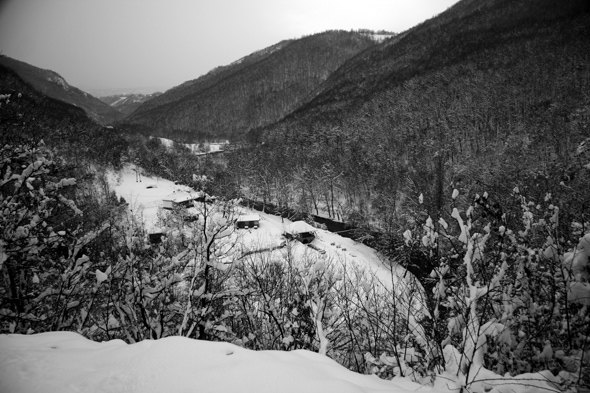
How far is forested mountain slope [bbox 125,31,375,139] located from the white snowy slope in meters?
140

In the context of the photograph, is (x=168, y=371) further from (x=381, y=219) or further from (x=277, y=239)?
(x=381, y=219)

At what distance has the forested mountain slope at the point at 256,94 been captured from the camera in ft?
477

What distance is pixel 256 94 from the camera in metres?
160

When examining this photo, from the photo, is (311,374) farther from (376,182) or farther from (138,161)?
(138,161)

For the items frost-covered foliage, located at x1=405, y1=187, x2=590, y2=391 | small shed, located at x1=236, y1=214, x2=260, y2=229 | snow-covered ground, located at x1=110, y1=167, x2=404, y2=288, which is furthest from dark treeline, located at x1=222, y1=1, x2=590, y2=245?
frost-covered foliage, located at x1=405, y1=187, x2=590, y2=391

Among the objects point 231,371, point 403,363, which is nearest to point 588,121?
point 403,363

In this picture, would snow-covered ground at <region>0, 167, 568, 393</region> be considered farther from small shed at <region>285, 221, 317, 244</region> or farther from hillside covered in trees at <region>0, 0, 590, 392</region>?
small shed at <region>285, 221, 317, 244</region>

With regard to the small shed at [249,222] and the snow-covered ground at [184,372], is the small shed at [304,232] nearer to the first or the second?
the small shed at [249,222]

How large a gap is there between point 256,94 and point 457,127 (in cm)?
13468

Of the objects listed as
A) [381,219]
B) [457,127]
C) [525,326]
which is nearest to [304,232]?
[381,219]

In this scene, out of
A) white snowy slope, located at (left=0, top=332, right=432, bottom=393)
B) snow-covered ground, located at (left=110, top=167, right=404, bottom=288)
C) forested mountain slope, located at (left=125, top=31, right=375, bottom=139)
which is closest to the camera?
white snowy slope, located at (left=0, top=332, right=432, bottom=393)

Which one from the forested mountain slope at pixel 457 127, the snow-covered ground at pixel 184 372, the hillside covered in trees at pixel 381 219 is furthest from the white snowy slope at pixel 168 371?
the forested mountain slope at pixel 457 127

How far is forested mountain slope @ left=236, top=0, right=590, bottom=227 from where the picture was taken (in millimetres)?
32156

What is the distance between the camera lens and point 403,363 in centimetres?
370
